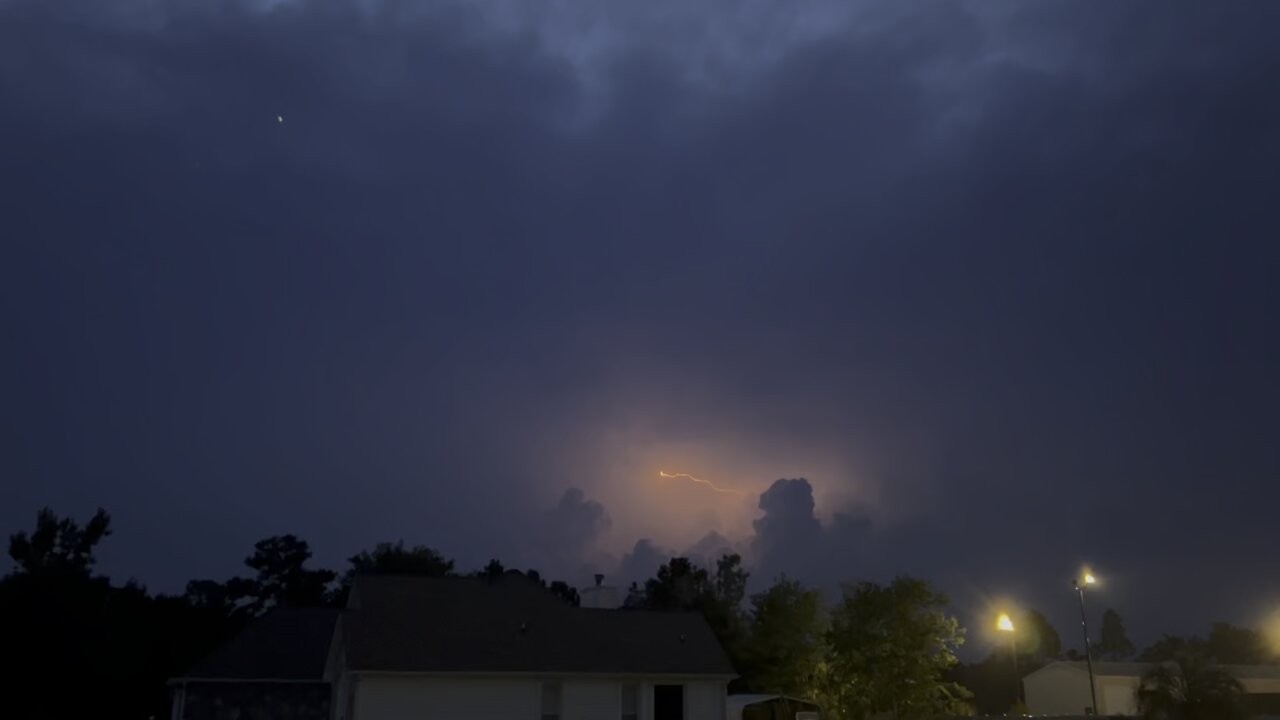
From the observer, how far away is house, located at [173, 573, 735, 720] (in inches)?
1378

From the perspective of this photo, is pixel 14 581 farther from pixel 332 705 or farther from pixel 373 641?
pixel 373 641

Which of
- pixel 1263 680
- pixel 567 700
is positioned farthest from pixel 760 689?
pixel 1263 680

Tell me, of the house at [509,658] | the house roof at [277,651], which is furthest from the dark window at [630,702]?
the house roof at [277,651]

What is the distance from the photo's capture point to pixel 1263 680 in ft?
213

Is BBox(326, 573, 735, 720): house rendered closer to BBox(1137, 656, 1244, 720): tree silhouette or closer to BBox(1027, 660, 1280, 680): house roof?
BBox(1137, 656, 1244, 720): tree silhouette

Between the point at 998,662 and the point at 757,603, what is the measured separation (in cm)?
6645

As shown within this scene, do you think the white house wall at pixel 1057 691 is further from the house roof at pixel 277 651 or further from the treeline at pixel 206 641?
the house roof at pixel 277 651

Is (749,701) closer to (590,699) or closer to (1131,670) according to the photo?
(590,699)

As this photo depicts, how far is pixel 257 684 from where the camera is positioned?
4244cm

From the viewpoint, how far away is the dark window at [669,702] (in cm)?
3878

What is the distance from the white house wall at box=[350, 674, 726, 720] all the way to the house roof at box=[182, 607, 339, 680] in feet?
32.3

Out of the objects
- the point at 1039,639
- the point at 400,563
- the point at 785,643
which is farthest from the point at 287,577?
the point at 1039,639

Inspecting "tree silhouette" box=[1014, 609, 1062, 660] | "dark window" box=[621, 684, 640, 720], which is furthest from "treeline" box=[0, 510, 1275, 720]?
"tree silhouette" box=[1014, 609, 1062, 660]

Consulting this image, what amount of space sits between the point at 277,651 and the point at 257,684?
2.52 metres
